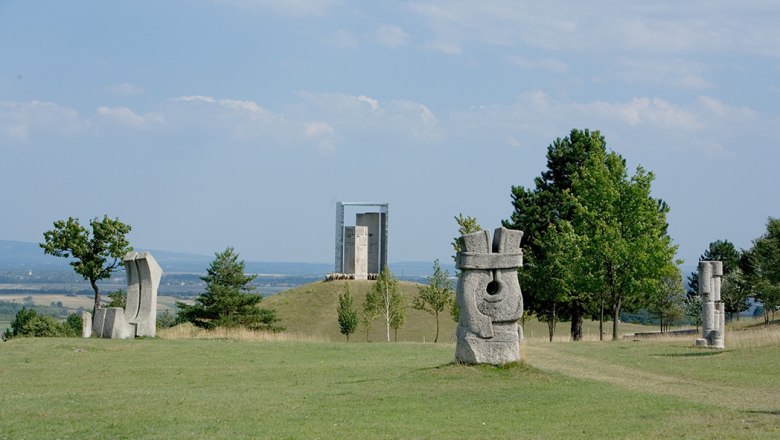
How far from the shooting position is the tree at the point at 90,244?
49.7 m

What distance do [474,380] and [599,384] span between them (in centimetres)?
324

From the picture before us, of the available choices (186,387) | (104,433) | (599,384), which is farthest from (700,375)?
(104,433)

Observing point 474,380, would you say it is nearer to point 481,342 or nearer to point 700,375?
point 481,342

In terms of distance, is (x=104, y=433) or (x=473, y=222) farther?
(x=473, y=222)

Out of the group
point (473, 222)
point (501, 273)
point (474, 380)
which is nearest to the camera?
point (474, 380)

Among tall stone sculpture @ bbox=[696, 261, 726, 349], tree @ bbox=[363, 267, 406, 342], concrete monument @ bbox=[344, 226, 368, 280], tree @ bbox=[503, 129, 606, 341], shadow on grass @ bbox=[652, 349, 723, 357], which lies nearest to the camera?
shadow on grass @ bbox=[652, 349, 723, 357]

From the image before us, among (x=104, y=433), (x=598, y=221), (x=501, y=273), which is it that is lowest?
(x=104, y=433)

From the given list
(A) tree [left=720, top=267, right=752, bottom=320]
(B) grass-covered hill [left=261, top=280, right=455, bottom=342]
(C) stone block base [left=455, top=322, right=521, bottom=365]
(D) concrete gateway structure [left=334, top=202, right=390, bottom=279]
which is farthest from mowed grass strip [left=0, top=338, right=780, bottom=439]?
(D) concrete gateway structure [left=334, top=202, right=390, bottom=279]

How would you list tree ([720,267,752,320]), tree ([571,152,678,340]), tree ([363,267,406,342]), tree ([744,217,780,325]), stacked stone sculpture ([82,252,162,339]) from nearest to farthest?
1. stacked stone sculpture ([82,252,162,339])
2. tree ([571,152,678,340])
3. tree ([363,267,406,342])
4. tree ([744,217,780,325])
5. tree ([720,267,752,320])

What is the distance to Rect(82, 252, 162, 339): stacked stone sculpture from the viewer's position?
41344mm

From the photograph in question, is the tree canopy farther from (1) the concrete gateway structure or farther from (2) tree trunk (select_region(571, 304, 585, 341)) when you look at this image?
(1) the concrete gateway structure

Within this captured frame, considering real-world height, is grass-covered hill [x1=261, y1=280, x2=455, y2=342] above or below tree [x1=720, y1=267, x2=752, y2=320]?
below

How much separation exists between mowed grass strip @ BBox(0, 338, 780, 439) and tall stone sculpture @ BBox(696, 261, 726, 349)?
5874 millimetres

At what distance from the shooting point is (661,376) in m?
28.2
